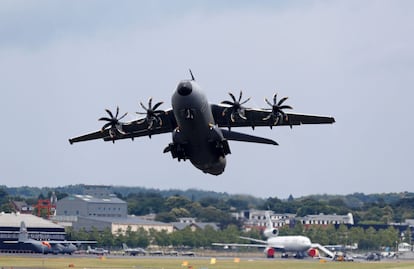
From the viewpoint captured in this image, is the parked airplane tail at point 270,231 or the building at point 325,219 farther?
the building at point 325,219

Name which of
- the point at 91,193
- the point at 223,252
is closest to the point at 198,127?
the point at 223,252

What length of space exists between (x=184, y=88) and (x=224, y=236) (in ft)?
254

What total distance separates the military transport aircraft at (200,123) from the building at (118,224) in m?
82.1

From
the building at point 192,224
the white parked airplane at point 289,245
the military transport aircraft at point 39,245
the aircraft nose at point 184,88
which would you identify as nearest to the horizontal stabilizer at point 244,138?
the aircraft nose at point 184,88

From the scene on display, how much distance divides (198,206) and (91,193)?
60123 millimetres

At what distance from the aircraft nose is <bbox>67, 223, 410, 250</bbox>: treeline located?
76.0 m

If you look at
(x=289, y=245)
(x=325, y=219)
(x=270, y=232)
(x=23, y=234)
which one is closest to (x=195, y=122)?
(x=289, y=245)

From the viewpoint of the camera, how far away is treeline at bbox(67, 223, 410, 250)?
127 m

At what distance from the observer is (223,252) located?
12556cm

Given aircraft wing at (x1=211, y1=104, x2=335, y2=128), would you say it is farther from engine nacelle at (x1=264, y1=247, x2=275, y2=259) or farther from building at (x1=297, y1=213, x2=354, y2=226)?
building at (x1=297, y1=213, x2=354, y2=226)

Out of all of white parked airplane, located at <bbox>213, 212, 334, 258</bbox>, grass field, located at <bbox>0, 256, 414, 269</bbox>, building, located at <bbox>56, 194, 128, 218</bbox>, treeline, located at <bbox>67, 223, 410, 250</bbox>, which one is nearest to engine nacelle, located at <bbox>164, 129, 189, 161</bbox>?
grass field, located at <bbox>0, 256, 414, 269</bbox>

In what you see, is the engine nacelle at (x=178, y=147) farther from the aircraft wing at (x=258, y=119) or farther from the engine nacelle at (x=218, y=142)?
the aircraft wing at (x=258, y=119)

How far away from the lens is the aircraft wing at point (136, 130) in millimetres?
55287

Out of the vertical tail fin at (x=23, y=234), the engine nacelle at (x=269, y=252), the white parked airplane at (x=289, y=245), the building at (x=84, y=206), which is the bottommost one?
the engine nacelle at (x=269, y=252)
